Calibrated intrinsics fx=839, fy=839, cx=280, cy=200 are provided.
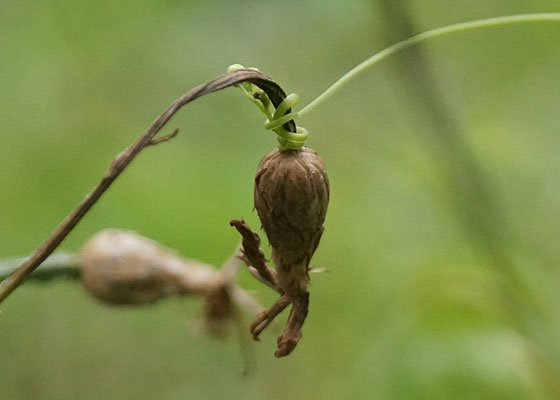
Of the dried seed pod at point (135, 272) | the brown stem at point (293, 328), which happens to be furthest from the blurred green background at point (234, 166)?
the brown stem at point (293, 328)

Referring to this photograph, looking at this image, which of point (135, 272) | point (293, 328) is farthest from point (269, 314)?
point (135, 272)

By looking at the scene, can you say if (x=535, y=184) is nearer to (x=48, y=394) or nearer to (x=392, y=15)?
(x=392, y=15)

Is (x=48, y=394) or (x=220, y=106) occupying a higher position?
(x=220, y=106)

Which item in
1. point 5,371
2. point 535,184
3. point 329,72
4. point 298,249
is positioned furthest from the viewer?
point 329,72

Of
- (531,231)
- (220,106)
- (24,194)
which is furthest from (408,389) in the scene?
(220,106)

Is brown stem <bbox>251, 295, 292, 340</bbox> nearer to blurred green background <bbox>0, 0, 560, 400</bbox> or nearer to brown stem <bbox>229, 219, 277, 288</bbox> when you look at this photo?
brown stem <bbox>229, 219, 277, 288</bbox>

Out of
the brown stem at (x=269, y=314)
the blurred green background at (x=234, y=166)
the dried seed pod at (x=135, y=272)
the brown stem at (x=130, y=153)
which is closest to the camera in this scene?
the brown stem at (x=130, y=153)

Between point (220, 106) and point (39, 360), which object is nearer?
point (39, 360)

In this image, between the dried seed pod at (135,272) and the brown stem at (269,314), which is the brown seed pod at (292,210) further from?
the dried seed pod at (135,272)
